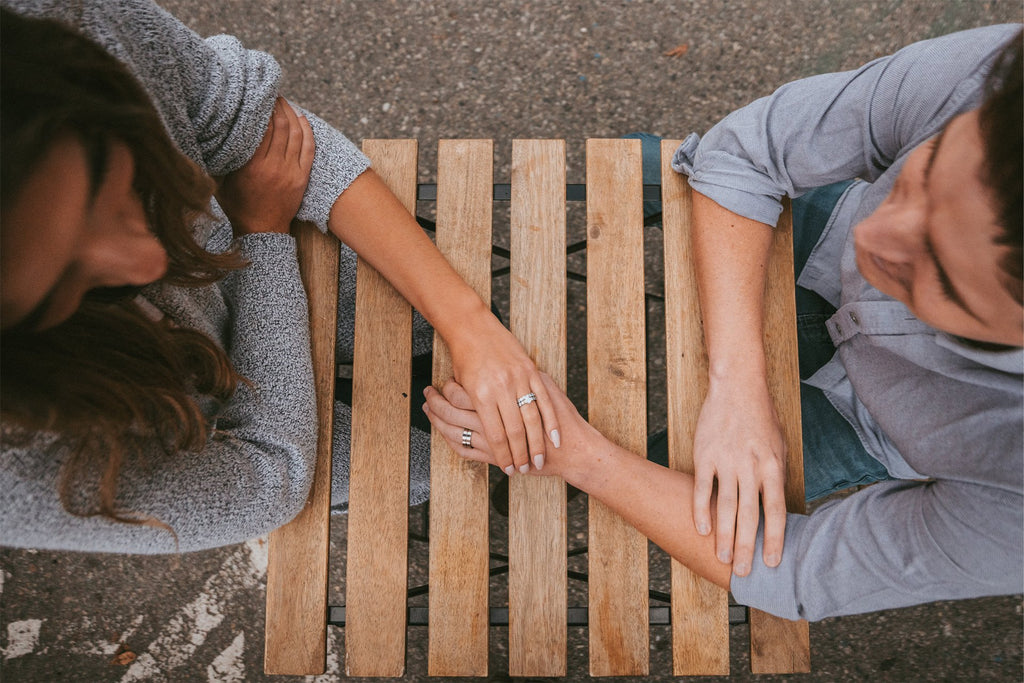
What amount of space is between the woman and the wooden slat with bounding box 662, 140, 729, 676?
0.77 feet

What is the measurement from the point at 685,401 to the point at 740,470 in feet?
0.49

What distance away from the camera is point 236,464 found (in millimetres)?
932

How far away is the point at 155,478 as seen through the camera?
0.87 metres

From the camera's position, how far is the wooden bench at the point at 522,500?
104 centimetres

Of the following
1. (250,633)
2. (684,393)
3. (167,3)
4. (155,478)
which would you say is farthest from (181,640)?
(167,3)

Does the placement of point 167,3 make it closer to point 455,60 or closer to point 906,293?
point 455,60

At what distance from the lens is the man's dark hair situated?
67cm

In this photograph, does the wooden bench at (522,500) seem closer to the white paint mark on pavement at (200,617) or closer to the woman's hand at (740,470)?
the woman's hand at (740,470)

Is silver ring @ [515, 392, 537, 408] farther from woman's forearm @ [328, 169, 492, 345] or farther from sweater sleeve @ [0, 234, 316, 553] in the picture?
sweater sleeve @ [0, 234, 316, 553]

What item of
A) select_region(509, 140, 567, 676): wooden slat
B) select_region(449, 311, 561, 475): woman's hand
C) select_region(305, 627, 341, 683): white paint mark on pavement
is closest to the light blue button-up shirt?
select_region(509, 140, 567, 676): wooden slat

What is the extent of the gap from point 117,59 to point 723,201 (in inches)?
34.9

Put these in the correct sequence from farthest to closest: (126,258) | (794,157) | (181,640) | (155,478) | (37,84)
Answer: (181,640) < (794,157) < (155,478) < (126,258) < (37,84)

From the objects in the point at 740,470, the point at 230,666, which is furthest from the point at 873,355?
the point at 230,666

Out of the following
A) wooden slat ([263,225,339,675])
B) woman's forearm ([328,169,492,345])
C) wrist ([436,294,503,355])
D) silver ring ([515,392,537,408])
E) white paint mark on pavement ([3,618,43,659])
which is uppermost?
woman's forearm ([328,169,492,345])
